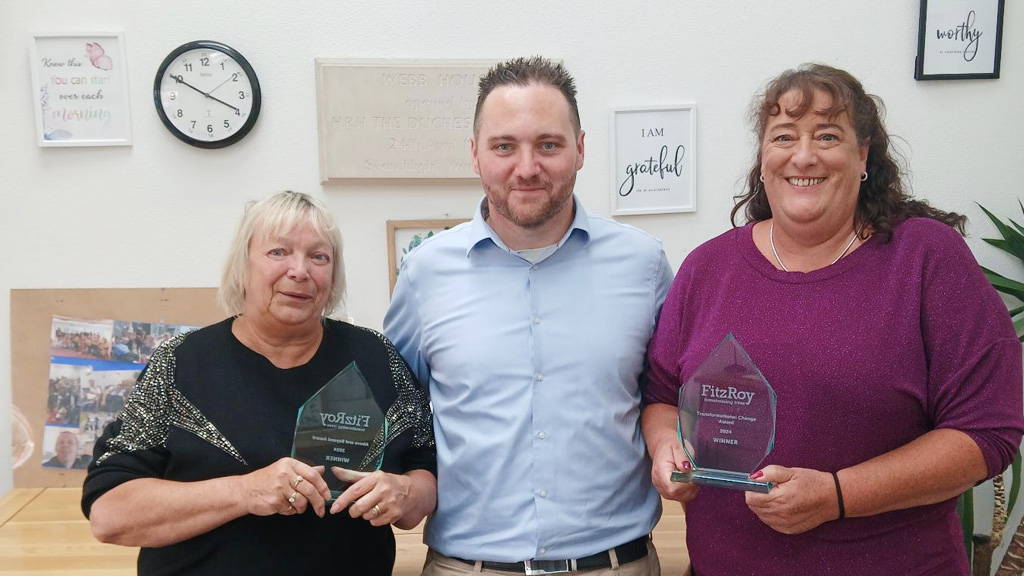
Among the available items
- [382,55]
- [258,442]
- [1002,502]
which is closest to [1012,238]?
[1002,502]

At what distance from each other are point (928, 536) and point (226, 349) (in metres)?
1.24

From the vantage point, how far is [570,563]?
1446 mm

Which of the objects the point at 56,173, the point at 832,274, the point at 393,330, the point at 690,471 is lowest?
the point at 690,471

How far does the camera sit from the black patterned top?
1.36m

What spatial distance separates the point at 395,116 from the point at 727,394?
1460 mm

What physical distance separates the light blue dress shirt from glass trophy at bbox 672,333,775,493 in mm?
205

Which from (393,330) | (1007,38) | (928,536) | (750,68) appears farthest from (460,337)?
(1007,38)

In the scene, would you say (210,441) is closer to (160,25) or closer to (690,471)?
(690,471)

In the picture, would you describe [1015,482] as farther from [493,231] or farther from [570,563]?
[493,231]

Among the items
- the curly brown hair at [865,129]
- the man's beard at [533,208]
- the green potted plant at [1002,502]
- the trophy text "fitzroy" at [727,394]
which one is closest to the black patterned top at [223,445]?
the man's beard at [533,208]

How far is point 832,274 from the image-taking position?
1.31 metres

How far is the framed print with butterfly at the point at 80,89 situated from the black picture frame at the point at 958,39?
2.40 m

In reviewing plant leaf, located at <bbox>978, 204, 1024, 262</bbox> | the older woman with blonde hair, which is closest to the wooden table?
the older woman with blonde hair

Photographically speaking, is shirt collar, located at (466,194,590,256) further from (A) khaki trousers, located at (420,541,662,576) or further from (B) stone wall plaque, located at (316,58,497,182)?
(B) stone wall plaque, located at (316,58,497,182)
